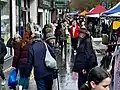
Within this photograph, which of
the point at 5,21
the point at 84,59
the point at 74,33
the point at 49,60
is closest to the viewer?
the point at 49,60

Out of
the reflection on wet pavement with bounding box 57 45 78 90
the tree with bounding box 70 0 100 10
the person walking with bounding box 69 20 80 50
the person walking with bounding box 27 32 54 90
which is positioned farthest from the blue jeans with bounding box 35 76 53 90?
the tree with bounding box 70 0 100 10

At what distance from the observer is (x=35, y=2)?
3616 cm

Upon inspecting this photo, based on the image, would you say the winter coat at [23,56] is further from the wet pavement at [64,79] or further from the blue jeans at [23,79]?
the wet pavement at [64,79]

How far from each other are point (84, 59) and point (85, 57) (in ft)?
0.15

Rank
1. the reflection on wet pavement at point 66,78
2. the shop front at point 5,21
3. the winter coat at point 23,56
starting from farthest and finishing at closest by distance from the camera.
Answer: the shop front at point 5,21, the reflection on wet pavement at point 66,78, the winter coat at point 23,56

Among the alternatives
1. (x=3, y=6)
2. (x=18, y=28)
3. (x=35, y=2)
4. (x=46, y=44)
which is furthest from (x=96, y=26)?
(x=46, y=44)

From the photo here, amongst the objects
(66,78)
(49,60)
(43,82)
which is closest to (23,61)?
(43,82)

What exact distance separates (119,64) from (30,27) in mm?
2955

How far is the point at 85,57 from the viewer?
9867mm

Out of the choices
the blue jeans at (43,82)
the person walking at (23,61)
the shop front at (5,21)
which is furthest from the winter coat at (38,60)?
the shop front at (5,21)

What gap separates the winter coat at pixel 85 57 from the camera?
9812mm

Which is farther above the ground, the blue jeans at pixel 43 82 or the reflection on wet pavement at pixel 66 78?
the blue jeans at pixel 43 82

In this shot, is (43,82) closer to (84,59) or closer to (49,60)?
(49,60)

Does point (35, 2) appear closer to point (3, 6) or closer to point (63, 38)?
point (63, 38)
